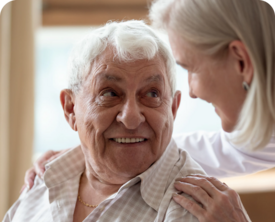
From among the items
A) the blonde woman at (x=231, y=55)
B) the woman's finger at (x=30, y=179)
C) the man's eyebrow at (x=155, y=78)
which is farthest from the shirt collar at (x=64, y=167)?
the blonde woman at (x=231, y=55)

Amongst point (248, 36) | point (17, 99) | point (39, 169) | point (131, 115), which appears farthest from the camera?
point (17, 99)

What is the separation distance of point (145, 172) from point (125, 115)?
28 cm

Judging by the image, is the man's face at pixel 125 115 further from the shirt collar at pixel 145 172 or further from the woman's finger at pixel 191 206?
the woman's finger at pixel 191 206

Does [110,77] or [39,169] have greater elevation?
[110,77]

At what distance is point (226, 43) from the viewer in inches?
41.9

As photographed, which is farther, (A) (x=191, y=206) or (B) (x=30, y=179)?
(B) (x=30, y=179)

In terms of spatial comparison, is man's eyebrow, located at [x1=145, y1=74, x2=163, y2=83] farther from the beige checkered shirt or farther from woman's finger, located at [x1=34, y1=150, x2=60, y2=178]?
woman's finger, located at [x1=34, y1=150, x2=60, y2=178]

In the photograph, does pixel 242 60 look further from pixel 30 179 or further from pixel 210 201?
pixel 30 179

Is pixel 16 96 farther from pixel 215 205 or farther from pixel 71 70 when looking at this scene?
pixel 215 205

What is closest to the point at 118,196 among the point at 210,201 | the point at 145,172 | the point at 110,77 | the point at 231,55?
the point at 145,172

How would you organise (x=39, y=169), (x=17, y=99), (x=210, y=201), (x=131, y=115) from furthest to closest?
(x=17, y=99) < (x=39, y=169) < (x=131, y=115) < (x=210, y=201)

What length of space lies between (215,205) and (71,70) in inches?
36.8

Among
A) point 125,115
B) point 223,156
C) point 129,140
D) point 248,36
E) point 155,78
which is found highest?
point 248,36

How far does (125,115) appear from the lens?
1509 mm
